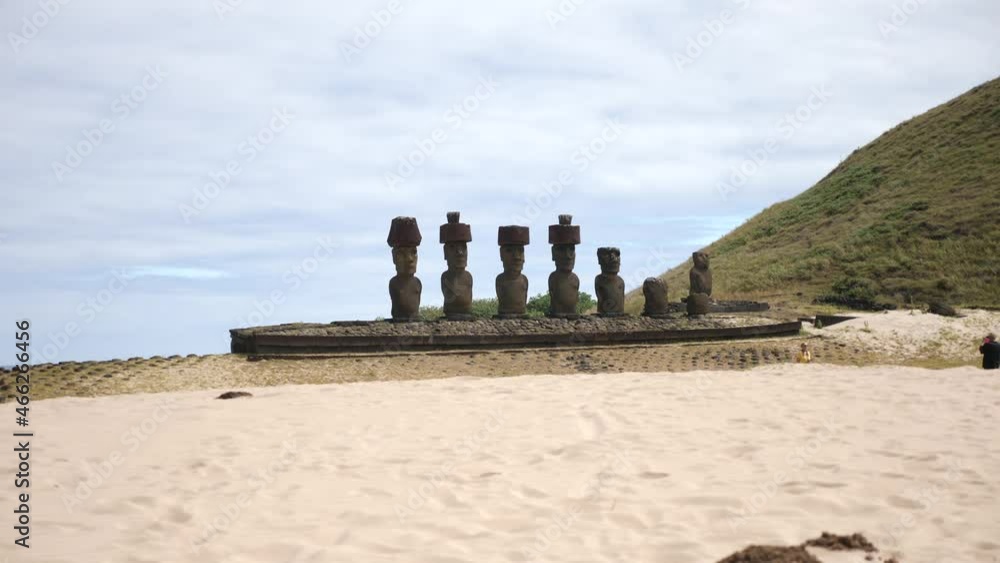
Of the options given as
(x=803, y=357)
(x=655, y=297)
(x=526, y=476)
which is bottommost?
(x=526, y=476)

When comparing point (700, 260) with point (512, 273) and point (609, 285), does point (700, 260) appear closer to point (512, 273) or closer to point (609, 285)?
point (609, 285)

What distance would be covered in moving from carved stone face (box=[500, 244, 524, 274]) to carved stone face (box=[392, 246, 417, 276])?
1.96m

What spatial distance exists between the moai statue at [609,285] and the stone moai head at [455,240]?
316cm

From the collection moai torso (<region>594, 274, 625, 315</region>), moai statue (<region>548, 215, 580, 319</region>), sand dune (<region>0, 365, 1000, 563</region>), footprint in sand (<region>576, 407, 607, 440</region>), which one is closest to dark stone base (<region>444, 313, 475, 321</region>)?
moai statue (<region>548, 215, 580, 319</region>)

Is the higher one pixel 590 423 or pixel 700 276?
pixel 700 276

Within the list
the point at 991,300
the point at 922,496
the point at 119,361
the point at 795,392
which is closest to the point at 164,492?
the point at 922,496

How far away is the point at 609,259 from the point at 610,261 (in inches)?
2.3

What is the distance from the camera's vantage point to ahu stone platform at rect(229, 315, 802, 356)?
1541 cm

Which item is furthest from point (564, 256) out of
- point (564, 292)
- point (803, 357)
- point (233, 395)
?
point (233, 395)

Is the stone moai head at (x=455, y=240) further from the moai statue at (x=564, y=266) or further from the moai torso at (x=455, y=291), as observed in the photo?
the moai statue at (x=564, y=266)

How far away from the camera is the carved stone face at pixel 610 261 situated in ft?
66.1

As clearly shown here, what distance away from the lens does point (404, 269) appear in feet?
59.7

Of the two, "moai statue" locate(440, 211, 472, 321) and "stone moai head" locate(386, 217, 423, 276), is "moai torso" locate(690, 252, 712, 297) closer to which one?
"moai statue" locate(440, 211, 472, 321)

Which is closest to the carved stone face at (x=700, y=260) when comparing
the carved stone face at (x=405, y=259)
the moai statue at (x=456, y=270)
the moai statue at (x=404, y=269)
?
the moai statue at (x=456, y=270)
